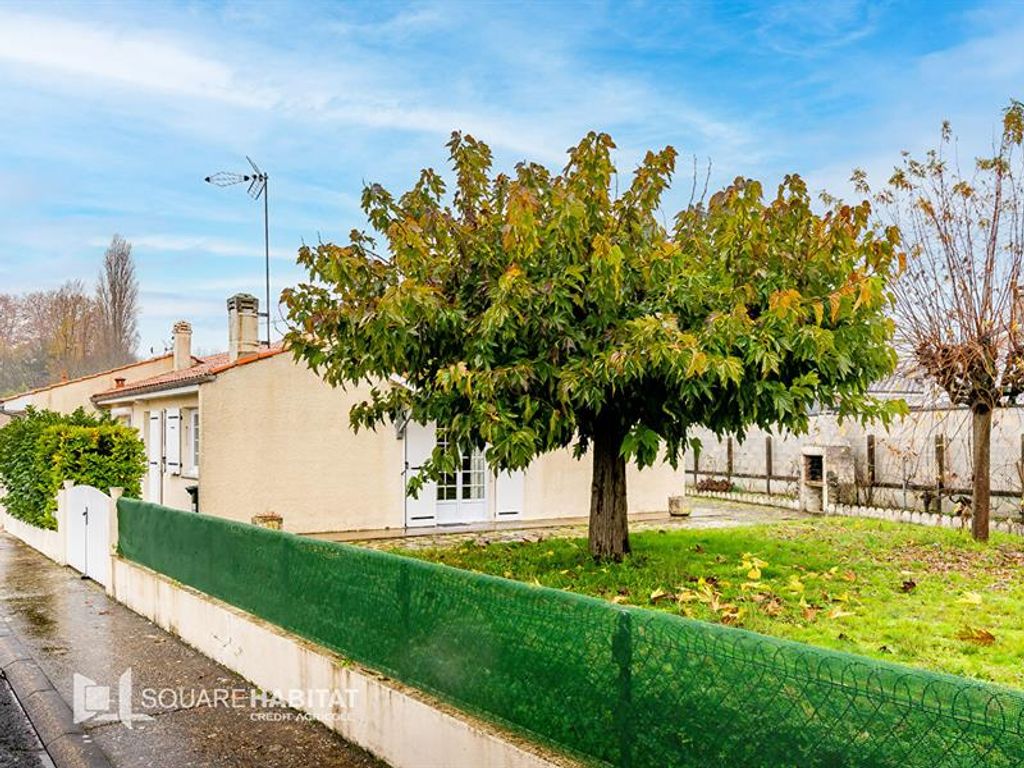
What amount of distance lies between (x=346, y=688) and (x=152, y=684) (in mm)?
2339

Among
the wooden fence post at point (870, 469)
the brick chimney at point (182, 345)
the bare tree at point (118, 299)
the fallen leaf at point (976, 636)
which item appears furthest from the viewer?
the bare tree at point (118, 299)

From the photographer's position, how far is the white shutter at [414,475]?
16641 millimetres

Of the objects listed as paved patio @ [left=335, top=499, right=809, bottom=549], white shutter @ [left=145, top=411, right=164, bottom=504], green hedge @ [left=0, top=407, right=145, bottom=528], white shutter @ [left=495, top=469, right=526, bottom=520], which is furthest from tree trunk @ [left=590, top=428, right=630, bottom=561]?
white shutter @ [left=145, top=411, right=164, bottom=504]

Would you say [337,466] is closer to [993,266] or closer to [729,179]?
Answer: [729,179]

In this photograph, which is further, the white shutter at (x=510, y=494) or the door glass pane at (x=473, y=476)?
the white shutter at (x=510, y=494)

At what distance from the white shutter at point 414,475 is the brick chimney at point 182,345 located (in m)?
7.55

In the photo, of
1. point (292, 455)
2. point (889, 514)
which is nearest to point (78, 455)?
point (292, 455)

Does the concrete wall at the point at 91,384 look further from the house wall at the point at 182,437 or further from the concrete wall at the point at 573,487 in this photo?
the concrete wall at the point at 573,487

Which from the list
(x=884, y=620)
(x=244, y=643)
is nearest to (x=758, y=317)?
(x=884, y=620)

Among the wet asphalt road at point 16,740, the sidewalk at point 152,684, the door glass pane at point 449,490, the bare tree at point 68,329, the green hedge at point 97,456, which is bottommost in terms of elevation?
the wet asphalt road at point 16,740

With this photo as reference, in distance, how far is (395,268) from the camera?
945 centimetres

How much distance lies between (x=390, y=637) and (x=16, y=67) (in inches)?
459

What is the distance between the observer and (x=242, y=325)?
16.9 meters

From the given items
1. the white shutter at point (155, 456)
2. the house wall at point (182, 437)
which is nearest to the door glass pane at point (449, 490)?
the house wall at point (182, 437)
